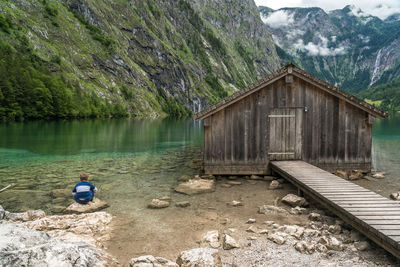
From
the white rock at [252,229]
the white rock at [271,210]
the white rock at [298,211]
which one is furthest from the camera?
the white rock at [271,210]

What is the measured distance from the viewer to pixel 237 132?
1541 centimetres

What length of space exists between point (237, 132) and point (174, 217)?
6.80 m

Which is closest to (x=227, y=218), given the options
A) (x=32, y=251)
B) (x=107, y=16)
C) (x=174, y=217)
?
(x=174, y=217)

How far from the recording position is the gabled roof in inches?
581

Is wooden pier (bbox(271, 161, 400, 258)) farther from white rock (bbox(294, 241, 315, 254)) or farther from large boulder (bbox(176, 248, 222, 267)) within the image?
large boulder (bbox(176, 248, 222, 267))

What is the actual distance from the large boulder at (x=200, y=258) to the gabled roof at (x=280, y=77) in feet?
28.7

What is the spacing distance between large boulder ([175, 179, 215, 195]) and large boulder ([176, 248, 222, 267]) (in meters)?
6.33

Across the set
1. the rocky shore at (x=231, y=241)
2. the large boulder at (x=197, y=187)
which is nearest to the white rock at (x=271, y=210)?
the rocky shore at (x=231, y=241)

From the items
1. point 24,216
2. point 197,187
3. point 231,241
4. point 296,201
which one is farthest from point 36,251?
point 197,187

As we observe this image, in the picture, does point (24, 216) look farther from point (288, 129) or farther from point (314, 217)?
point (288, 129)

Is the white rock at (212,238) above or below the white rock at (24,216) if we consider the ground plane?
below

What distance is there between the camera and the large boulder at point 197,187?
1345cm

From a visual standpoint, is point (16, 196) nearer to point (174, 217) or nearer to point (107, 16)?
point (174, 217)

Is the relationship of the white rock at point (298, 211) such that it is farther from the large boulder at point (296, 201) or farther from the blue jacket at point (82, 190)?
the blue jacket at point (82, 190)
